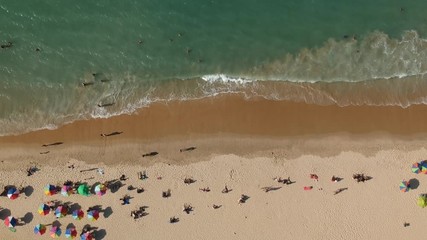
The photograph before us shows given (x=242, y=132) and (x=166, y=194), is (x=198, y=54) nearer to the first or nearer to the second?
(x=242, y=132)

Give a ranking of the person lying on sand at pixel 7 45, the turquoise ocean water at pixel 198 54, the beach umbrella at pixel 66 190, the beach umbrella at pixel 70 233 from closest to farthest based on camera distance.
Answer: the beach umbrella at pixel 70 233 → the beach umbrella at pixel 66 190 → the turquoise ocean water at pixel 198 54 → the person lying on sand at pixel 7 45

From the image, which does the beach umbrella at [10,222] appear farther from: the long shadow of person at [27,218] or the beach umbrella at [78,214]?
the beach umbrella at [78,214]

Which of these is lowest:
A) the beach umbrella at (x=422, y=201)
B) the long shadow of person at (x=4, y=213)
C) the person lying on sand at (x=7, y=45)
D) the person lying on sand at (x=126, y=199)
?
the long shadow of person at (x=4, y=213)

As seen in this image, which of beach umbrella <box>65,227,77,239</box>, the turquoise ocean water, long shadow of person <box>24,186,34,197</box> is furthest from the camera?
the turquoise ocean water

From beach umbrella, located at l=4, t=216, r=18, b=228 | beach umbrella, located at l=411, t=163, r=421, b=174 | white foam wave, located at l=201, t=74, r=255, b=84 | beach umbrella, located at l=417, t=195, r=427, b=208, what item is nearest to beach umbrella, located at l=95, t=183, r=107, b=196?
beach umbrella, located at l=4, t=216, r=18, b=228

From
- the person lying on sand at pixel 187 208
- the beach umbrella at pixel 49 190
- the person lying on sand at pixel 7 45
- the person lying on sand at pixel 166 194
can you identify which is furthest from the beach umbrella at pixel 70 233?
the person lying on sand at pixel 7 45

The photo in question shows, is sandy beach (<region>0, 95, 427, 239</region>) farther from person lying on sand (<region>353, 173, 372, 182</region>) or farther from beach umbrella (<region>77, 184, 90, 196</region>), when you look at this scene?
beach umbrella (<region>77, 184, 90, 196</region>)

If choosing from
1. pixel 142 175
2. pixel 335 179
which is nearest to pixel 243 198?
pixel 335 179
